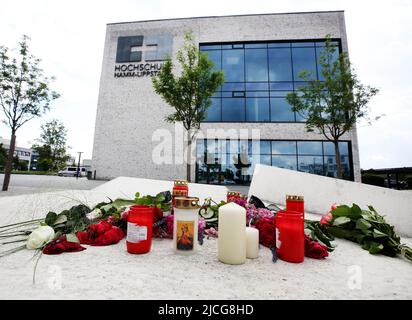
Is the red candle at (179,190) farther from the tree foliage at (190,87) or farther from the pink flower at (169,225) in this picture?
the tree foliage at (190,87)

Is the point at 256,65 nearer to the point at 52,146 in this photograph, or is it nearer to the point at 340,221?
the point at 340,221

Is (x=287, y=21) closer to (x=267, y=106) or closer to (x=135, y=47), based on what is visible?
(x=267, y=106)

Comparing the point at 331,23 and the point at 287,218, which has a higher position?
the point at 331,23

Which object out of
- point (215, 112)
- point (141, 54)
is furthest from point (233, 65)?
point (141, 54)

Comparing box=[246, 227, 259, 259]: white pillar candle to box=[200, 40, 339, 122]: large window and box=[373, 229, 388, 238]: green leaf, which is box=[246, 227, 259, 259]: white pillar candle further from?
box=[200, 40, 339, 122]: large window

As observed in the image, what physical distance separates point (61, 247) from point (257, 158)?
14211 mm

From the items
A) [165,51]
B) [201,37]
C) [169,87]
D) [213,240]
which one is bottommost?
[213,240]

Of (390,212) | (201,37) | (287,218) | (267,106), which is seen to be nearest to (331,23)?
(267,106)

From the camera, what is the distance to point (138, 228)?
1.70m

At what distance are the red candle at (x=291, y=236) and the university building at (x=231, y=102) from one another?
13.6 meters

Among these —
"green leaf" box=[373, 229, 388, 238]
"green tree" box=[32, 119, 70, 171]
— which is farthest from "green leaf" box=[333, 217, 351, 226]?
"green tree" box=[32, 119, 70, 171]

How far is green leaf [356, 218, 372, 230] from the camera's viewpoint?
218 centimetres

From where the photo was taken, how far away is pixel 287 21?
16.0 m
